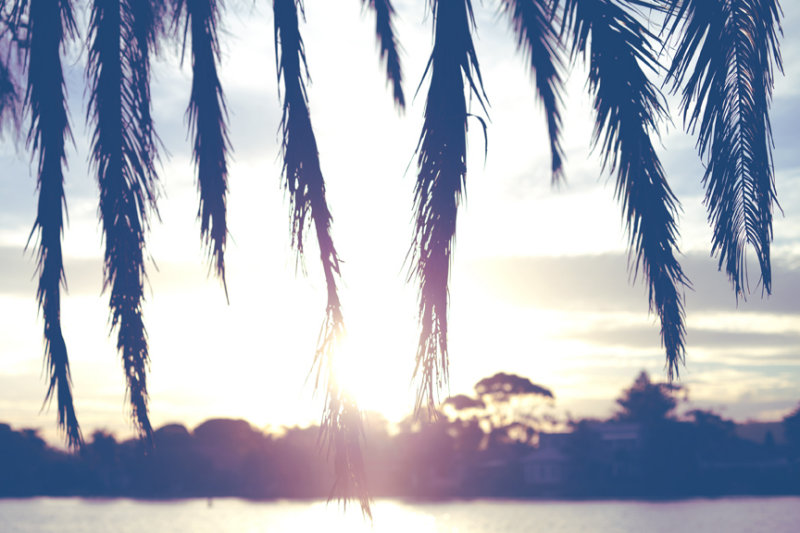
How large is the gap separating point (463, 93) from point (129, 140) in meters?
2.87

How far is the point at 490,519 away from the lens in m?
81.4

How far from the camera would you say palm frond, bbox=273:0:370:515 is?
17.4 ft

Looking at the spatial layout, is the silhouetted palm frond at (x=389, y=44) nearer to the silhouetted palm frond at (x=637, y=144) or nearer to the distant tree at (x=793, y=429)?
the silhouetted palm frond at (x=637, y=144)

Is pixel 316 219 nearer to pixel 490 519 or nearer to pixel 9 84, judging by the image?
pixel 9 84

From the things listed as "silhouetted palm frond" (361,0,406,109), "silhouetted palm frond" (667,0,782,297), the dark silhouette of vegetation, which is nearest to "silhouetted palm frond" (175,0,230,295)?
"silhouetted palm frond" (361,0,406,109)

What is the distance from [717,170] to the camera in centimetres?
427

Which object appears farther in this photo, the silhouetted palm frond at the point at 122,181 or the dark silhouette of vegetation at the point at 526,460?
the dark silhouette of vegetation at the point at 526,460

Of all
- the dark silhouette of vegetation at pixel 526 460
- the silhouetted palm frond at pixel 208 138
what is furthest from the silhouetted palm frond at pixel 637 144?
the dark silhouette of vegetation at pixel 526 460

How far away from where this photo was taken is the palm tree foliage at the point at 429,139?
423 centimetres

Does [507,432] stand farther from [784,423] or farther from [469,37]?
[469,37]

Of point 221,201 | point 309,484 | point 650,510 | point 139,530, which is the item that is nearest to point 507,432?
point 650,510

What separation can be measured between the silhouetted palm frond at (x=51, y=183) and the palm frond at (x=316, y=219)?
174cm

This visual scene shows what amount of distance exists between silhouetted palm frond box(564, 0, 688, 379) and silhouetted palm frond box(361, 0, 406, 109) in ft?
13.0

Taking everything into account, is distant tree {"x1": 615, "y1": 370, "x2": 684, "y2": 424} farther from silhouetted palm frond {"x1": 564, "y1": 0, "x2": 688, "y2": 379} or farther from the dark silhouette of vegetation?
silhouetted palm frond {"x1": 564, "y1": 0, "x2": 688, "y2": 379}
